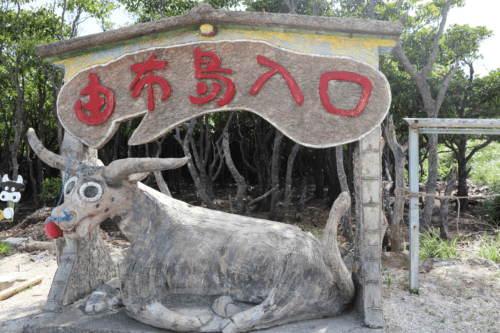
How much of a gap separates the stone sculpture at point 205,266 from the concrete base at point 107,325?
77 mm

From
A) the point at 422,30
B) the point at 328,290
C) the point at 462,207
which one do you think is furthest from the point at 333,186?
the point at 328,290

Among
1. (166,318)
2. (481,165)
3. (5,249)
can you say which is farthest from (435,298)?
(481,165)

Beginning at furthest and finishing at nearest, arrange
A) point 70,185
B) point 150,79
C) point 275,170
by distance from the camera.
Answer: point 275,170 → point 150,79 → point 70,185

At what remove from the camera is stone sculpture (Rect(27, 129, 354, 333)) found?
117 inches

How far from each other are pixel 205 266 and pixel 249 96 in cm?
149

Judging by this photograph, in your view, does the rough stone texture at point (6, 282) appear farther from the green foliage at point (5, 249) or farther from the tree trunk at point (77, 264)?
the green foliage at point (5, 249)

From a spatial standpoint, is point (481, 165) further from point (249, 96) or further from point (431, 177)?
point (249, 96)

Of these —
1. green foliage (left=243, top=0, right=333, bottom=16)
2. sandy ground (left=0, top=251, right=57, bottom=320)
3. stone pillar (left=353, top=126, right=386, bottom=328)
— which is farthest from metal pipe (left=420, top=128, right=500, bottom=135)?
green foliage (left=243, top=0, right=333, bottom=16)

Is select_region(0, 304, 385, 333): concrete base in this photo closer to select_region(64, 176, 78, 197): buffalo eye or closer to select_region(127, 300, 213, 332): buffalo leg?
select_region(127, 300, 213, 332): buffalo leg

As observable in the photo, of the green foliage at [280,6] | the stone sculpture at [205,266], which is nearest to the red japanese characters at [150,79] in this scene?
the stone sculpture at [205,266]

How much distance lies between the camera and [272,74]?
330cm

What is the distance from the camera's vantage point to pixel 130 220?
3.29m

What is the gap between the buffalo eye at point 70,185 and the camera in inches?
125

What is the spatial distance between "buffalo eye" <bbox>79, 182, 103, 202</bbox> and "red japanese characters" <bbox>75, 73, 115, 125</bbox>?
75 cm
